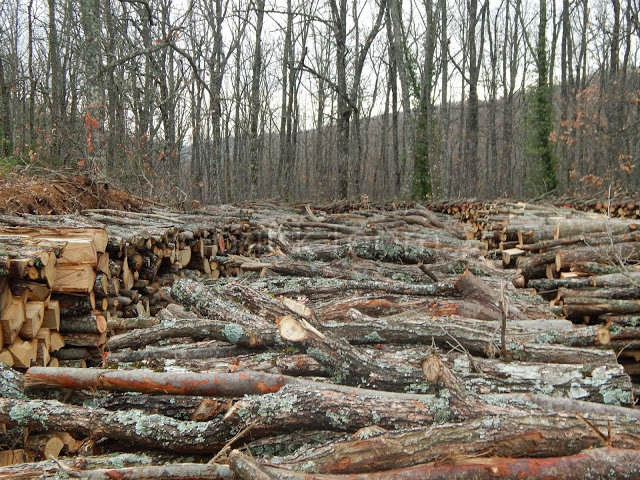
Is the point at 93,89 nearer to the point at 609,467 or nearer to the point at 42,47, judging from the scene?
the point at 609,467

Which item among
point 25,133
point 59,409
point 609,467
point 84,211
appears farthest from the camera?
point 25,133

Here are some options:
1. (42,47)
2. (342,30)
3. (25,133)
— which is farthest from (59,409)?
(42,47)

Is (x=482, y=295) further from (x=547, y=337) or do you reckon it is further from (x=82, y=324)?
(x=82, y=324)

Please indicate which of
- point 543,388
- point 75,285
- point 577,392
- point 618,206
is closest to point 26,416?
point 75,285

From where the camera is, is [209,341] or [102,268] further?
[102,268]

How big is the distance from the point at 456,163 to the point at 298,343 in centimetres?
2838

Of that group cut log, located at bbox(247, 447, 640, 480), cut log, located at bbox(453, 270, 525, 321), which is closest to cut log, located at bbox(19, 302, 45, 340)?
cut log, located at bbox(247, 447, 640, 480)

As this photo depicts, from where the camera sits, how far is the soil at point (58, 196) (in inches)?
255

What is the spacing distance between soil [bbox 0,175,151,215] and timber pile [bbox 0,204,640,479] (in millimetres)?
3091

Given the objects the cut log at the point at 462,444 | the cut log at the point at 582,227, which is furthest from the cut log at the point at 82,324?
the cut log at the point at 582,227

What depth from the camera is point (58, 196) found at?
24.1 ft

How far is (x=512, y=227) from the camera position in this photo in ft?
25.0

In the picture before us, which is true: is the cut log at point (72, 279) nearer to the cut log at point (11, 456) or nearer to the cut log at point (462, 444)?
the cut log at point (11, 456)

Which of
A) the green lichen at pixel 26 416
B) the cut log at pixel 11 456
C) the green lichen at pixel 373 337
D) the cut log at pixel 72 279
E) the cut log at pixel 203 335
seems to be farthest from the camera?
the cut log at pixel 72 279
